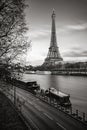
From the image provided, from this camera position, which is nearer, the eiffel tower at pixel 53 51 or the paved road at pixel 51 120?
the paved road at pixel 51 120

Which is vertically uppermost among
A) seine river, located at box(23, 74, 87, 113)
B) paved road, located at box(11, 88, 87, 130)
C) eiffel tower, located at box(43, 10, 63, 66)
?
eiffel tower, located at box(43, 10, 63, 66)

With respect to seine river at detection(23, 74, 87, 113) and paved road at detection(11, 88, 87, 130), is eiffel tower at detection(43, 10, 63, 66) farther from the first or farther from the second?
paved road at detection(11, 88, 87, 130)

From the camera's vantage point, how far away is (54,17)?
167m

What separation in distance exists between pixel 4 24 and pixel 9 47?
162 cm

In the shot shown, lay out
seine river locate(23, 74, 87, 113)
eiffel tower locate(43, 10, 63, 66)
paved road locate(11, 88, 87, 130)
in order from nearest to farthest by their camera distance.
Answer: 1. paved road locate(11, 88, 87, 130)
2. seine river locate(23, 74, 87, 113)
3. eiffel tower locate(43, 10, 63, 66)

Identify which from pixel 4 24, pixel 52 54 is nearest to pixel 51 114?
pixel 4 24

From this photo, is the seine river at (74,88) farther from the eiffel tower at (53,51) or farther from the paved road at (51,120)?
the eiffel tower at (53,51)

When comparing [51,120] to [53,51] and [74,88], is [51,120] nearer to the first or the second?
[74,88]

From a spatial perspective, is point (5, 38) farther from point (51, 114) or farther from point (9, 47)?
point (51, 114)

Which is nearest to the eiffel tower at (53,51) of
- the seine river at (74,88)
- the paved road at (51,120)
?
the seine river at (74,88)

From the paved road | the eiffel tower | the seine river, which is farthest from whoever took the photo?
the eiffel tower

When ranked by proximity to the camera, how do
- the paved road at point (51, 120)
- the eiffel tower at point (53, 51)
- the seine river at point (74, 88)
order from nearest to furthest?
1. the paved road at point (51, 120)
2. the seine river at point (74, 88)
3. the eiffel tower at point (53, 51)

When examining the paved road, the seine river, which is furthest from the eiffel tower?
the paved road

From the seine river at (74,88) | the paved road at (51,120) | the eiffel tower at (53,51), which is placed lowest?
the seine river at (74,88)
